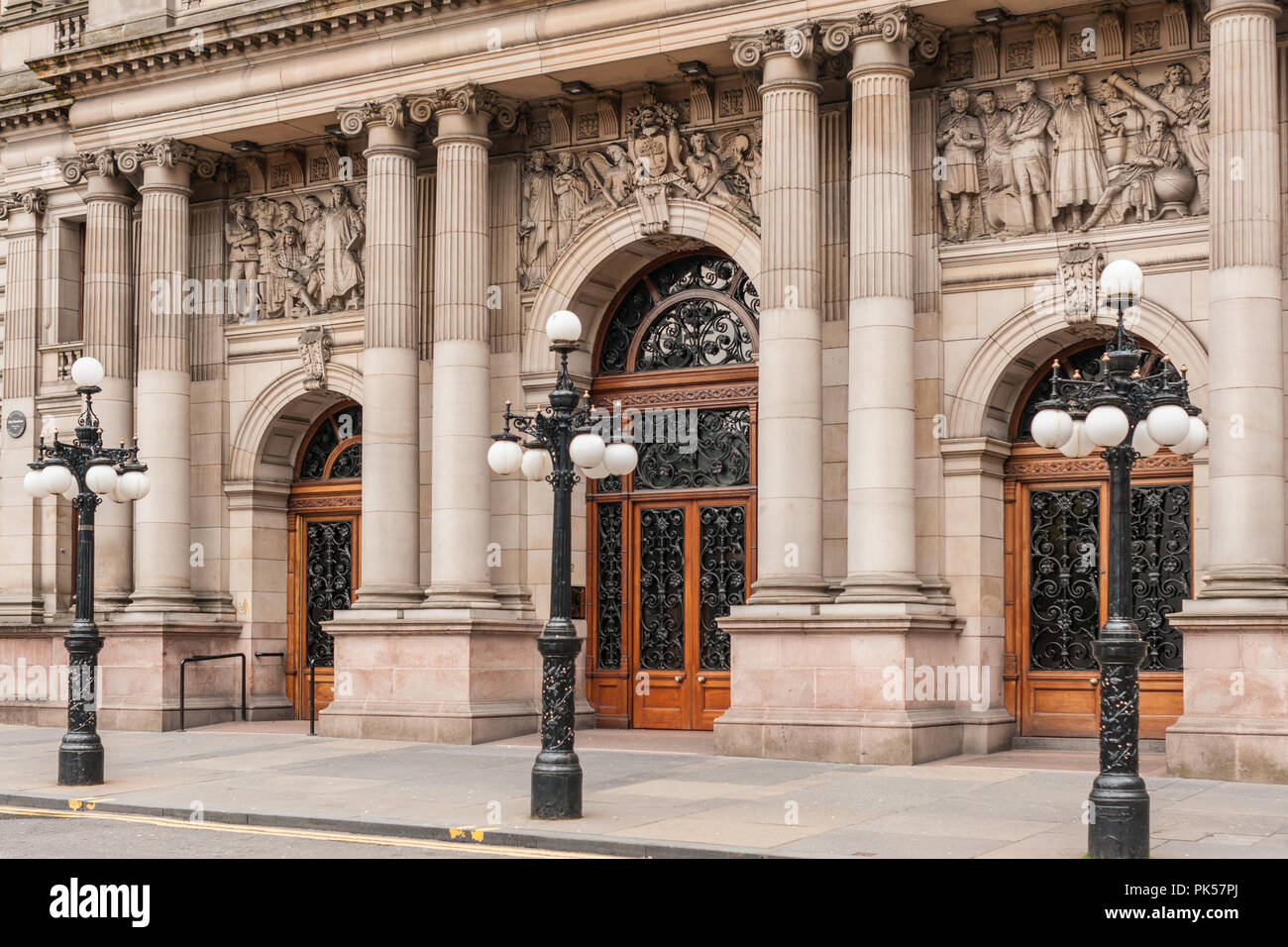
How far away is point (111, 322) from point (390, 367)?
6.18 m

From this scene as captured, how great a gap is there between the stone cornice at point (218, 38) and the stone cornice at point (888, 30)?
5.86 meters

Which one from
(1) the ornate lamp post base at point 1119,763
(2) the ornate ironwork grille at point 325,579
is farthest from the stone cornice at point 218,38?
(1) the ornate lamp post base at point 1119,763

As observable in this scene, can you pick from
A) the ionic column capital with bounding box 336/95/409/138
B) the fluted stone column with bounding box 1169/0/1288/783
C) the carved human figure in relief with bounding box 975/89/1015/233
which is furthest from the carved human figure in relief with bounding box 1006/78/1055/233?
the ionic column capital with bounding box 336/95/409/138

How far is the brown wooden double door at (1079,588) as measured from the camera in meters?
22.3

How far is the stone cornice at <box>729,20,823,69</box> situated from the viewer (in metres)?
23.0

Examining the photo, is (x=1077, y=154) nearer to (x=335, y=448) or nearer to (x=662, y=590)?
(x=662, y=590)

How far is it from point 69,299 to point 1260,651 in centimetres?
2192

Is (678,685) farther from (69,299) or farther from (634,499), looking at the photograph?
(69,299)

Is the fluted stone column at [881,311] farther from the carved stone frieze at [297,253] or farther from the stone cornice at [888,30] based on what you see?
the carved stone frieze at [297,253]

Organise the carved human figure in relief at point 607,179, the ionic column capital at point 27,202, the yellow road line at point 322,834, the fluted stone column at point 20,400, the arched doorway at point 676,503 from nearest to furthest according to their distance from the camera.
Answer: the yellow road line at point 322,834
the arched doorway at point 676,503
the carved human figure in relief at point 607,179
the fluted stone column at point 20,400
the ionic column capital at point 27,202

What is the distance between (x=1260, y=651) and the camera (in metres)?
19.5

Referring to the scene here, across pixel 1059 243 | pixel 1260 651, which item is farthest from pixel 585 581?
pixel 1260 651

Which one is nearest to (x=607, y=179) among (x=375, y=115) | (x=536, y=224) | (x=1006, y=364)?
(x=536, y=224)

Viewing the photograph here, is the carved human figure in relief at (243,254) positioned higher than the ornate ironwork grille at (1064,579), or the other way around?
the carved human figure in relief at (243,254)
